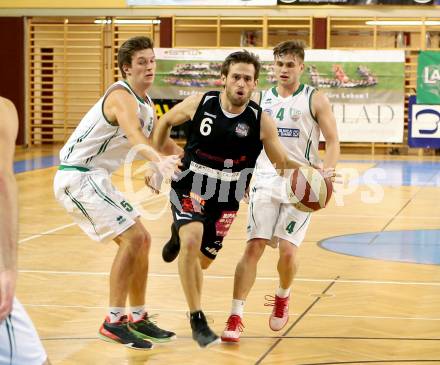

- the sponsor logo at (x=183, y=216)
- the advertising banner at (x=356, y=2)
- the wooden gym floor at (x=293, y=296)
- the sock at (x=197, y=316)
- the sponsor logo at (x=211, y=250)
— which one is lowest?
the wooden gym floor at (x=293, y=296)

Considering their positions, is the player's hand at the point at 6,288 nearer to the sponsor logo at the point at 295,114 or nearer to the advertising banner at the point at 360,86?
the sponsor logo at the point at 295,114

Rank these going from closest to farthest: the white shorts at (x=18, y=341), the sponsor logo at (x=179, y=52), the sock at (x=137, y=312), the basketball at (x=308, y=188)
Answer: the white shorts at (x=18, y=341)
the sock at (x=137, y=312)
the basketball at (x=308, y=188)
the sponsor logo at (x=179, y=52)

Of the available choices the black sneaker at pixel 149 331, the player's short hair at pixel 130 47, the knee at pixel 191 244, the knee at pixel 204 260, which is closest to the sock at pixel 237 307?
the knee at pixel 204 260

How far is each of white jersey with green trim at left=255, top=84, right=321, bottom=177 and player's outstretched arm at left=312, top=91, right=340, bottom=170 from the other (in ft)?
0.14

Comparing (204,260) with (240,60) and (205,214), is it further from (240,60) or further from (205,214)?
(240,60)

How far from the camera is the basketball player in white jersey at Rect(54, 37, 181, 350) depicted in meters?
5.25

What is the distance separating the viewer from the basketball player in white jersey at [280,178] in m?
5.66

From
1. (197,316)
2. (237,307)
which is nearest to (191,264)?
(197,316)

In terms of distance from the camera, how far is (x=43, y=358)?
2.71 meters

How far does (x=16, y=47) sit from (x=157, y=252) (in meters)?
15.3

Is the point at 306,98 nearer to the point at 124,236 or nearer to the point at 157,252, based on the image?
the point at 124,236

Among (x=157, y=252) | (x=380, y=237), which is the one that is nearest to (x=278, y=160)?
(x=157, y=252)

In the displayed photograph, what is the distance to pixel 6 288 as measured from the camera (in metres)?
2.45

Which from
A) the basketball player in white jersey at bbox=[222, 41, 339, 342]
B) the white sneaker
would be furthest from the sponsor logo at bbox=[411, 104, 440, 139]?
the white sneaker
